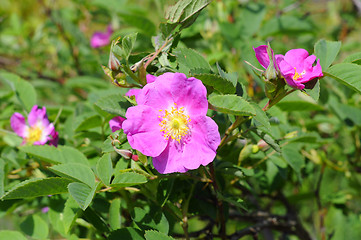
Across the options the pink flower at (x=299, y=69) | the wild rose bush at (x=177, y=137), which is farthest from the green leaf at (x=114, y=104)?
the pink flower at (x=299, y=69)

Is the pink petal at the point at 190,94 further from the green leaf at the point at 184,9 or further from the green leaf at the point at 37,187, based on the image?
the green leaf at the point at 37,187

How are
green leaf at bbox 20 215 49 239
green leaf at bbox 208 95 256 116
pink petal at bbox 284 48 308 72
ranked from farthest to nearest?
green leaf at bbox 20 215 49 239, pink petal at bbox 284 48 308 72, green leaf at bbox 208 95 256 116

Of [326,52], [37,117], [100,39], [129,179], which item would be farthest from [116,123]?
[100,39]

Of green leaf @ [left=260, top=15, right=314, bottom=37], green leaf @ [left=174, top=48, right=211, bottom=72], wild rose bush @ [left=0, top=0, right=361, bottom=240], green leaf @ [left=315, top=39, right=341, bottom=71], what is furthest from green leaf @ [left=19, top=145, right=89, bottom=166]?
green leaf @ [left=260, top=15, right=314, bottom=37]

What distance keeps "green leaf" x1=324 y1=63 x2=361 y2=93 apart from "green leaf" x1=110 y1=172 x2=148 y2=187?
0.41 meters

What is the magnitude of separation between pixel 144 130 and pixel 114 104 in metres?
0.11

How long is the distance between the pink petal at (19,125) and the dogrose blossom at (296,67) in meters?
0.75

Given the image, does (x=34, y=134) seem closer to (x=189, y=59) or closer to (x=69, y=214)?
(x=69, y=214)

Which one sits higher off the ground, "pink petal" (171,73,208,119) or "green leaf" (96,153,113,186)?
"pink petal" (171,73,208,119)

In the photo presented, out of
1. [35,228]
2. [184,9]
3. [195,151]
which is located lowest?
[35,228]

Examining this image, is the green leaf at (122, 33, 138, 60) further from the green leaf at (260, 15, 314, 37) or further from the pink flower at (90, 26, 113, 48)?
the pink flower at (90, 26, 113, 48)

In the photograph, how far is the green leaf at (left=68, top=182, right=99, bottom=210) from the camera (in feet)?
2.08

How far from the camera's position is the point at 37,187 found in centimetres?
67

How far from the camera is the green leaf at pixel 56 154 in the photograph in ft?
2.67
